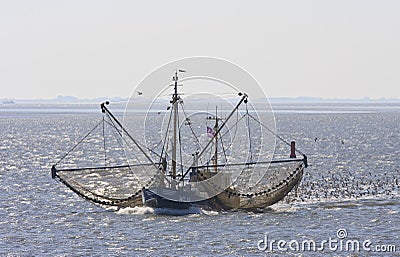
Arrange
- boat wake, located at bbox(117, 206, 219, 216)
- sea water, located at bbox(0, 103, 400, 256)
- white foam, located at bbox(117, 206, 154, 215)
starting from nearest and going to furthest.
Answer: sea water, located at bbox(0, 103, 400, 256) → boat wake, located at bbox(117, 206, 219, 216) → white foam, located at bbox(117, 206, 154, 215)

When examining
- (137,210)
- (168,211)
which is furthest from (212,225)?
(137,210)

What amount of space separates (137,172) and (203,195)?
2889 centimetres

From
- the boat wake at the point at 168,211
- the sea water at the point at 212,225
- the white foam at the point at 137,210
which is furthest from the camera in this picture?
the white foam at the point at 137,210

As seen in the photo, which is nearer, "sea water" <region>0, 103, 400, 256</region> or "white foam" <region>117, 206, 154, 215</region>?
"sea water" <region>0, 103, 400, 256</region>

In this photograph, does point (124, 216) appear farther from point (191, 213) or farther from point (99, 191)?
point (99, 191)

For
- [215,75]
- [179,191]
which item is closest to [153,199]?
[179,191]

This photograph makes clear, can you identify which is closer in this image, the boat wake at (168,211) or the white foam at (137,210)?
the boat wake at (168,211)

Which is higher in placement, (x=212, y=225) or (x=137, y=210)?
(x=137, y=210)

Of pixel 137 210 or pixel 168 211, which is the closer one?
pixel 168 211

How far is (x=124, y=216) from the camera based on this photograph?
64688mm

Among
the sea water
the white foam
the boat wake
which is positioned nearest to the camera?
the sea water

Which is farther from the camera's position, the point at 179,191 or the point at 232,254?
the point at 179,191

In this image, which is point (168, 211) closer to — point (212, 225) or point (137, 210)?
point (137, 210)

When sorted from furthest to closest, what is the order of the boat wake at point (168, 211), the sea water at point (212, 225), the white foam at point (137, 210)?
the white foam at point (137, 210) < the boat wake at point (168, 211) < the sea water at point (212, 225)
